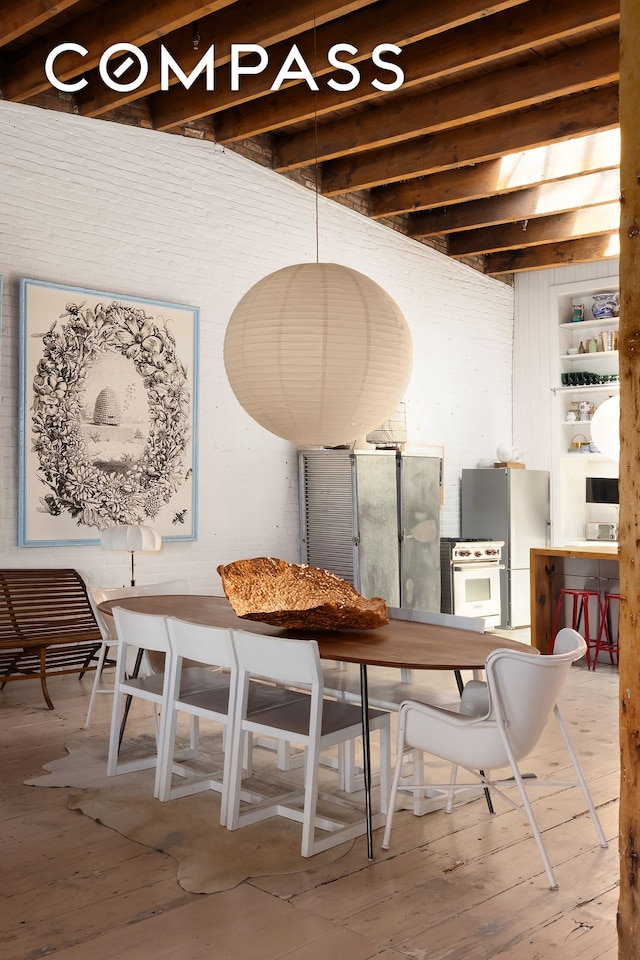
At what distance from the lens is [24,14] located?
200 inches

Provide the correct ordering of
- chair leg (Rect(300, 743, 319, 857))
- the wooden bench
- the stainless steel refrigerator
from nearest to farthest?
chair leg (Rect(300, 743, 319, 857)), the wooden bench, the stainless steel refrigerator

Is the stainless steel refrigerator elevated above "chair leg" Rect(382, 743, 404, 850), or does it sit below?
above

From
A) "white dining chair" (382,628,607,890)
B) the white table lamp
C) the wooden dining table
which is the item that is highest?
the white table lamp

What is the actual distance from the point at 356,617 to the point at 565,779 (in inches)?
53.5

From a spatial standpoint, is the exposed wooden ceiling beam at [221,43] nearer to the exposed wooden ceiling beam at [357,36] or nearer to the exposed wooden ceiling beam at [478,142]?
the exposed wooden ceiling beam at [357,36]

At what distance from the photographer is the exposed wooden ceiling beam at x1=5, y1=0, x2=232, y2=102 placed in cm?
504

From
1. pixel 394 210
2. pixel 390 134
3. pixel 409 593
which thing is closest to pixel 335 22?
pixel 390 134

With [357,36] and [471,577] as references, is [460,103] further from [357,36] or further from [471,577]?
[471,577]

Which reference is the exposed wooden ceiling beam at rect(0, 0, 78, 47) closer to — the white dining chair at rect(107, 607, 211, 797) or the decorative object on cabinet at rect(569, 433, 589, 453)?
the white dining chair at rect(107, 607, 211, 797)

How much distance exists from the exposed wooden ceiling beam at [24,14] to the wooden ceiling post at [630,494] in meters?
3.66

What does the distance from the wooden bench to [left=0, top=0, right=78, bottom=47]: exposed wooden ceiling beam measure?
3273mm

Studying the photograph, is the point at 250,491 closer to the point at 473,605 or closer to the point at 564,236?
the point at 473,605

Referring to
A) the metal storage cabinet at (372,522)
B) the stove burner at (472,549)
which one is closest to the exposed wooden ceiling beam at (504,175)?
the metal storage cabinet at (372,522)

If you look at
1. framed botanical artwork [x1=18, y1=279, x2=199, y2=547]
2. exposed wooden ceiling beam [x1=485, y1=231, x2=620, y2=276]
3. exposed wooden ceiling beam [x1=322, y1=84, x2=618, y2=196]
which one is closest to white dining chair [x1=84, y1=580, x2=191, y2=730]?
framed botanical artwork [x1=18, y1=279, x2=199, y2=547]
